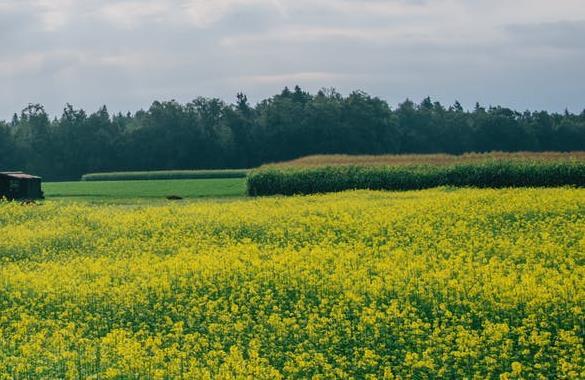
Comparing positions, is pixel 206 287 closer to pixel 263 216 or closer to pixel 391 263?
pixel 391 263

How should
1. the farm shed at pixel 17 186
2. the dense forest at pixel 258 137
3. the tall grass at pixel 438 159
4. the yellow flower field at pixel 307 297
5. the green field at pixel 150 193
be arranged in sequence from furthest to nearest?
the dense forest at pixel 258 137, the green field at pixel 150 193, the farm shed at pixel 17 186, the tall grass at pixel 438 159, the yellow flower field at pixel 307 297

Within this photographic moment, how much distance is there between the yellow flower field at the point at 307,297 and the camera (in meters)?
13.1

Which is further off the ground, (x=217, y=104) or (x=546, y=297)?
(x=217, y=104)

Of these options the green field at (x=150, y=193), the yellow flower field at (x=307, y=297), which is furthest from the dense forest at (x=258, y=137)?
the yellow flower field at (x=307, y=297)

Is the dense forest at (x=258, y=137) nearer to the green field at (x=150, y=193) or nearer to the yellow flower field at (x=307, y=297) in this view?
the green field at (x=150, y=193)

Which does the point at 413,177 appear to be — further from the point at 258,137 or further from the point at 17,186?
the point at 258,137

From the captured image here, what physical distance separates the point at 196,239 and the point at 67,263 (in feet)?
13.8

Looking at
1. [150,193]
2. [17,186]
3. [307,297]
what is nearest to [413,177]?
[150,193]

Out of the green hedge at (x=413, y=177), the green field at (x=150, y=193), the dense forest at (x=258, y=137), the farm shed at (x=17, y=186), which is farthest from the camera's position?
the dense forest at (x=258, y=137)

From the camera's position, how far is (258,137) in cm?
10775

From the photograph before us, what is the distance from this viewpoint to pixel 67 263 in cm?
2284

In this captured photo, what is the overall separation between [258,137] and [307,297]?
90823mm

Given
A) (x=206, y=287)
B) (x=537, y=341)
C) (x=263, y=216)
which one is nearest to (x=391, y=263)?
(x=206, y=287)

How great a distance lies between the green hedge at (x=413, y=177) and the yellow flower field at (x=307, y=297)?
55.1ft
